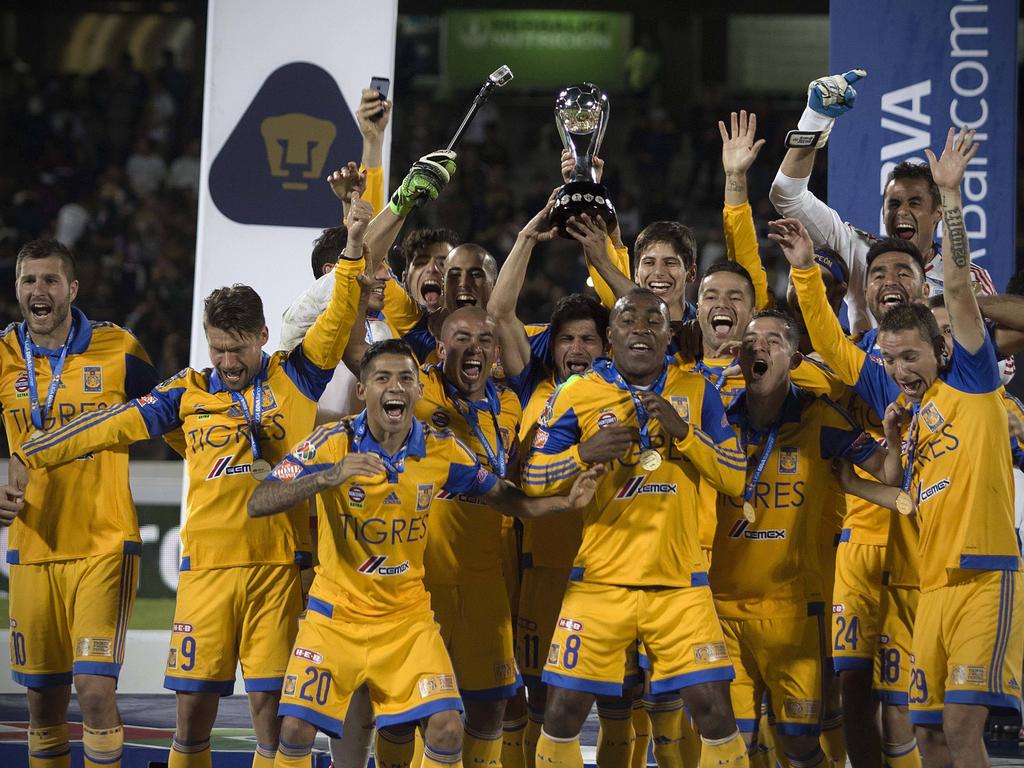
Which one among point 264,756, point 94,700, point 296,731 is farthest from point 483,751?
point 94,700

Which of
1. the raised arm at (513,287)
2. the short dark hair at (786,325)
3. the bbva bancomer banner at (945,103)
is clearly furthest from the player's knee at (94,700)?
the bbva bancomer banner at (945,103)

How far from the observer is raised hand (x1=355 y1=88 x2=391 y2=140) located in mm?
6312

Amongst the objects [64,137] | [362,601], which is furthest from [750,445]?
[64,137]

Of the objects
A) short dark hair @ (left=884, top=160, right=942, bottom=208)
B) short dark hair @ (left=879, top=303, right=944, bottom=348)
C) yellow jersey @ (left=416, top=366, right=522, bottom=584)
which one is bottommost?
yellow jersey @ (left=416, top=366, right=522, bottom=584)

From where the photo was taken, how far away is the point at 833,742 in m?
5.90

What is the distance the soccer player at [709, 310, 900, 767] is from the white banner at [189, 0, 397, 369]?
344 centimetres

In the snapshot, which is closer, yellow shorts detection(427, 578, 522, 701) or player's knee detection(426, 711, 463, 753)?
player's knee detection(426, 711, 463, 753)

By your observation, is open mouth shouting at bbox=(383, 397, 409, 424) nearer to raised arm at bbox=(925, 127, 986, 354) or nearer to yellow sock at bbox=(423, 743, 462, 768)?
yellow sock at bbox=(423, 743, 462, 768)

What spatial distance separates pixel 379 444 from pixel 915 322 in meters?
2.00

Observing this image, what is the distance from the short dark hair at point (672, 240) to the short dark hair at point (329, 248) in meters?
1.32

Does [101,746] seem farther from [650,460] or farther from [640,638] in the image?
[650,460]

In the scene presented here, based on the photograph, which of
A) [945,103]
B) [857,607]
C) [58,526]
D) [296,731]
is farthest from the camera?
[945,103]

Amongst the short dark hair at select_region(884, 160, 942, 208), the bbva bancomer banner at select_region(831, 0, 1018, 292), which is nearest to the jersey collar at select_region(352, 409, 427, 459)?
the short dark hair at select_region(884, 160, 942, 208)

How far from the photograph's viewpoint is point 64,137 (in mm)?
15883
